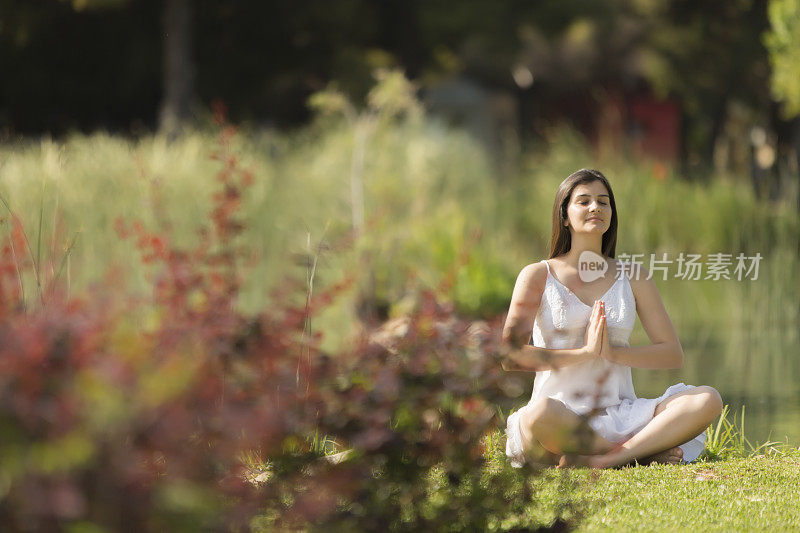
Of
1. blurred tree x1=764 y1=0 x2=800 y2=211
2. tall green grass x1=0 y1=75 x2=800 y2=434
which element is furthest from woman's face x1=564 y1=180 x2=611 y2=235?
blurred tree x1=764 y1=0 x2=800 y2=211

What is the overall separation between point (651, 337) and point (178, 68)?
1060cm

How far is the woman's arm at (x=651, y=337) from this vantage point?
342cm

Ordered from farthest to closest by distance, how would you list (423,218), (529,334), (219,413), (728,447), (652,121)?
(652,121), (423,218), (728,447), (529,334), (219,413)

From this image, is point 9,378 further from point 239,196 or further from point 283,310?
point 239,196

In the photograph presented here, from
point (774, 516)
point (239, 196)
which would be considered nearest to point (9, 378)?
point (239, 196)

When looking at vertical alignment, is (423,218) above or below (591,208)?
below

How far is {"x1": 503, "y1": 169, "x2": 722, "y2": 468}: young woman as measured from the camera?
137 inches

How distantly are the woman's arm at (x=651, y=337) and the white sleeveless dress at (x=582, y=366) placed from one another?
0.04 m

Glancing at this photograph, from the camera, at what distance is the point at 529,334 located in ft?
9.30

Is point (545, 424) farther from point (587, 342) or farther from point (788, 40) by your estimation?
point (788, 40)

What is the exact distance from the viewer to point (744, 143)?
2044 centimetres

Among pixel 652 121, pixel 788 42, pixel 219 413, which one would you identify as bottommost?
pixel 219 413

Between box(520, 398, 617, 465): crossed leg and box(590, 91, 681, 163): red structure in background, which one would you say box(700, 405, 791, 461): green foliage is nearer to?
box(520, 398, 617, 465): crossed leg

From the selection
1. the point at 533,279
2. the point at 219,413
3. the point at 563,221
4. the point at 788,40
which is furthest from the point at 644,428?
the point at 788,40
